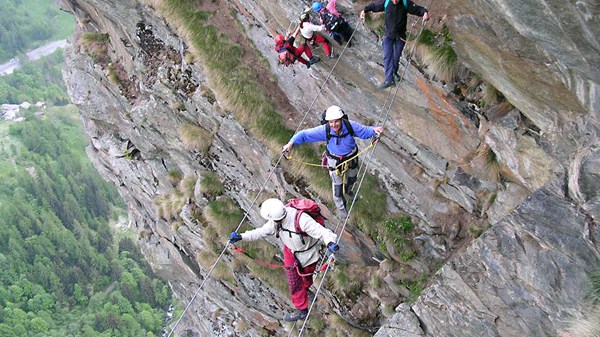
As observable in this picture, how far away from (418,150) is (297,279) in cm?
425

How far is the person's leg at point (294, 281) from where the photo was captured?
13.0m

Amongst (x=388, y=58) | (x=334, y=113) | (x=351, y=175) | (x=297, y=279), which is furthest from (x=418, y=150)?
(x=297, y=279)

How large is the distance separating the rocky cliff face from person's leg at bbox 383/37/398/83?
485 millimetres

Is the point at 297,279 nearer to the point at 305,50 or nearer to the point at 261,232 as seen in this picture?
the point at 261,232

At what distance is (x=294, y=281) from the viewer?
537 inches

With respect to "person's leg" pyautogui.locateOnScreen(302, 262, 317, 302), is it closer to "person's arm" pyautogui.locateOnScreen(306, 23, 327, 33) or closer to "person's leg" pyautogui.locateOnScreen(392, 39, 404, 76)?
"person's leg" pyautogui.locateOnScreen(392, 39, 404, 76)

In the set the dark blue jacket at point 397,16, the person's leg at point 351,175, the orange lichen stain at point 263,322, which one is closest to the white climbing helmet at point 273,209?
the person's leg at point 351,175

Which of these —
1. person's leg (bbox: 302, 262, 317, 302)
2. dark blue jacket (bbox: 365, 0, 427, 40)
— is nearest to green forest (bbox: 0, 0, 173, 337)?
person's leg (bbox: 302, 262, 317, 302)

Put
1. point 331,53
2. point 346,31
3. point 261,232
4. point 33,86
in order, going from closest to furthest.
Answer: point 261,232, point 346,31, point 331,53, point 33,86

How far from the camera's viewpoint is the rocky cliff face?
32.3ft

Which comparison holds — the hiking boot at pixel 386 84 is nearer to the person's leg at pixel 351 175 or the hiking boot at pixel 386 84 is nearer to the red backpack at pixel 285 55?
the person's leg at pixel 351 175

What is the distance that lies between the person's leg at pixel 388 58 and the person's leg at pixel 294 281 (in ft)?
14.8

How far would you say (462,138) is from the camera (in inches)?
512

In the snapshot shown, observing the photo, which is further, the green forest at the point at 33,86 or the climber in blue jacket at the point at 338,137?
the green forest at the point at 33,86
